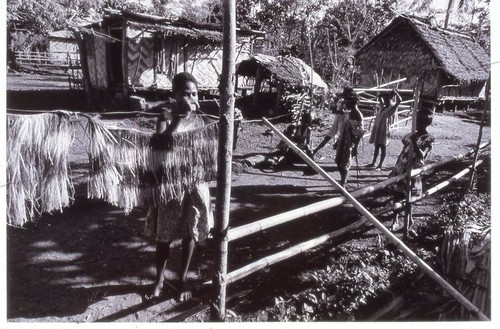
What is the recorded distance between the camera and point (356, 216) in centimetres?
520

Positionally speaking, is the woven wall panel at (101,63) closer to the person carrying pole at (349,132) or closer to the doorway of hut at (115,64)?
the doorway of hut at (115,64)

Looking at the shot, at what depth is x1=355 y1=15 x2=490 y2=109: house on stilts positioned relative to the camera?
4504 mm

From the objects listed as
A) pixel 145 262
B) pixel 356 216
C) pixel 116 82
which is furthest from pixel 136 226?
pixel 116 82

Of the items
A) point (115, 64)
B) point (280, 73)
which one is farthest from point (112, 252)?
point (115, 64)

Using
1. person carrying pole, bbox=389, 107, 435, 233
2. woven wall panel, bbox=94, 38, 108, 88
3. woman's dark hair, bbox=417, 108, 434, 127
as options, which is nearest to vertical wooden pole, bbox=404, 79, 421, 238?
person carrying pole, bbox=389, 107, 435, 233

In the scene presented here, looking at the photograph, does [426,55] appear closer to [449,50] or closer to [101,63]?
[449,50]

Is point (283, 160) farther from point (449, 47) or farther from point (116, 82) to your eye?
point (116, 82)

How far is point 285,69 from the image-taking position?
40.4ft

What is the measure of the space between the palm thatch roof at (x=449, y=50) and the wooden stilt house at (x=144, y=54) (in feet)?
24.1

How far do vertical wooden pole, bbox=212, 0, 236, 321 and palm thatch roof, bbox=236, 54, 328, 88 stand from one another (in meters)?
9.78

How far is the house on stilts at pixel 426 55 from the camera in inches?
177

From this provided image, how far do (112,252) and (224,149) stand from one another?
7.05 feet

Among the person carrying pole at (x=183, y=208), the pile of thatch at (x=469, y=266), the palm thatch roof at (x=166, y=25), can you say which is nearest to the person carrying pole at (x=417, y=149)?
the pile of thatch at (x=469, y=266)

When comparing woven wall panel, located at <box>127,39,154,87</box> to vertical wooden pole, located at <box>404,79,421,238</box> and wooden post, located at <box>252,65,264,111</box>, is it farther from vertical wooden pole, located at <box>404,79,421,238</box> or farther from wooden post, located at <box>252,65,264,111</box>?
vertical wooden pole, located at <box>404,79,421,238</box>
